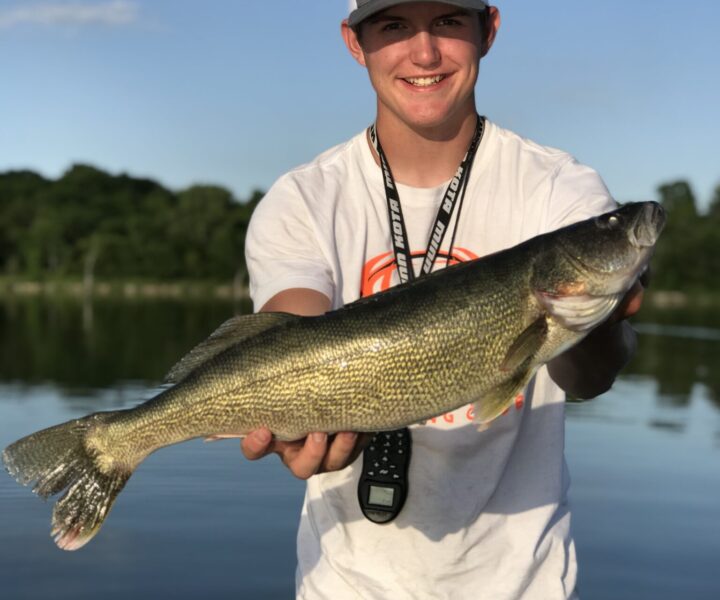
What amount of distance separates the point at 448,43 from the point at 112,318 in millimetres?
39923

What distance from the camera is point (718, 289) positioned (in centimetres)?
9244

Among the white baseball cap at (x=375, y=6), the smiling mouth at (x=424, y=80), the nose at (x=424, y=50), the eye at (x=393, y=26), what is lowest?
the smiling mouth at (x=424, y=80)

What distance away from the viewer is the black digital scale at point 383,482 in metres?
3.67

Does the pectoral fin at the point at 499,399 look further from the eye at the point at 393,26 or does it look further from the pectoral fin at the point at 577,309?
the eye at the point at 393,26

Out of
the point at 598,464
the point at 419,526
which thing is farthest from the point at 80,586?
the point at 598,464

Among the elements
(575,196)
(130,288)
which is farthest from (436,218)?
(130,288)

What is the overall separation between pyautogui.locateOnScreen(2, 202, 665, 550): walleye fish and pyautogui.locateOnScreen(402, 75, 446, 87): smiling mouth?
2.63 feet

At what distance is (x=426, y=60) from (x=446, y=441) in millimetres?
1430

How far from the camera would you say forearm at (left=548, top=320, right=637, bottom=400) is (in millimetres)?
3400

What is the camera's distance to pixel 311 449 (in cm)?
332

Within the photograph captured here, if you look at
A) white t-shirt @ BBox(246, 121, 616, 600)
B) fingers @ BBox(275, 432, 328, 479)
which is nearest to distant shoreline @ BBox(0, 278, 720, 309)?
white t-shirt @ BBox(246, 121, 616, 600)

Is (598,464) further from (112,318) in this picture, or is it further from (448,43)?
(112,318)

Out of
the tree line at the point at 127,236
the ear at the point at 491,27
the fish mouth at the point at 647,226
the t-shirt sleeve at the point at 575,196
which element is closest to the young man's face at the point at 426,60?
the ear at the point at 491,27

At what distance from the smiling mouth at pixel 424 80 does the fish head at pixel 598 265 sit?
867 millimetres
